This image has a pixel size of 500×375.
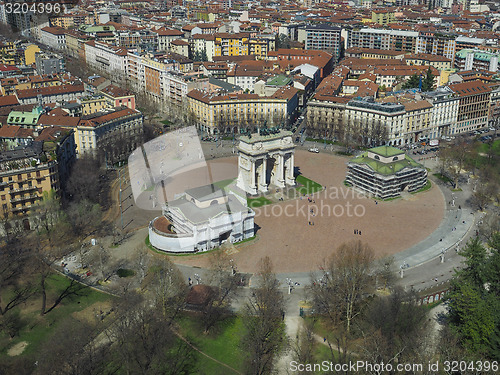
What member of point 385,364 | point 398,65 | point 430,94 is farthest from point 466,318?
point 398,65

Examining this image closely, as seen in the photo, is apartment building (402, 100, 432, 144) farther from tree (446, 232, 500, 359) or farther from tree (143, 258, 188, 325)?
tree (143, 258, 188, 325)

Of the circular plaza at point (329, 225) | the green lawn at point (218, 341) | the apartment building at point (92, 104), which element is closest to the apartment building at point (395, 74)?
the circular plaza at point (329, 225)

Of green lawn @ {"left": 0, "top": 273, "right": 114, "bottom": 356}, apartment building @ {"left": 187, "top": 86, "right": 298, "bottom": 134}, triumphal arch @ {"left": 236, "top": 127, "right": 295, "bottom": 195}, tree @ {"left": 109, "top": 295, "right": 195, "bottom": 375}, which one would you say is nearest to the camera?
tree @ {"left": 109, "top": 295, "right": 195, "bottom": 375}

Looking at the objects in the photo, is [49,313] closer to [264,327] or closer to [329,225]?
[264,327]

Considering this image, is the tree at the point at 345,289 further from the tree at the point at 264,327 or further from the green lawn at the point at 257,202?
the green lawn at the point at 257,202

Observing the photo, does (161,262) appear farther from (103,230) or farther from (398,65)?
(398,65)

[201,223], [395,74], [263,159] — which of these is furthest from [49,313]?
[395,74]

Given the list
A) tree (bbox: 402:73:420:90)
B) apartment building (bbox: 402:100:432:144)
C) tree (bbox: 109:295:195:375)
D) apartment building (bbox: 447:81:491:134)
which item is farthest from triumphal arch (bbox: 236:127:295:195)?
tree (bbox: 402:73:420:90)

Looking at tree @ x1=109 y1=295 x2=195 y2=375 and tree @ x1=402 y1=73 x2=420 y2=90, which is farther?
tree @ x1=402 y1=73 x2=420 y2=90
